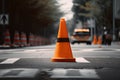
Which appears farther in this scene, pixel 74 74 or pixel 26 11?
pixel 26 11

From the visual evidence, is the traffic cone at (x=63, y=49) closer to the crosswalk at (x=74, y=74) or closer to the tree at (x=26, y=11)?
the crosswalk at (x=74, y=74)

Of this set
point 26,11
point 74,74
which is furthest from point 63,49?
point 26,11

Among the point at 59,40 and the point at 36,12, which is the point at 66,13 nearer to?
the point at 36,12

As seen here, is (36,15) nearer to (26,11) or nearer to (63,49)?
(26,11)

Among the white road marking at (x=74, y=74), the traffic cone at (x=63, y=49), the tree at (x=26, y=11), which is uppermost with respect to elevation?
the tree at (x=26, y=11)

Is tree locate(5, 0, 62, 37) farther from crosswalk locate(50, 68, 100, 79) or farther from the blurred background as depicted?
crosswalk locate(50, 68, 100, 79)

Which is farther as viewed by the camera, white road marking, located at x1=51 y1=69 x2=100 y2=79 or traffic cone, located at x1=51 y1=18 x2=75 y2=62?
traffic cone, located at x1=51 y1=18 x2=75 y2=62

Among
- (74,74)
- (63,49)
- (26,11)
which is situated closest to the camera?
(74,74)

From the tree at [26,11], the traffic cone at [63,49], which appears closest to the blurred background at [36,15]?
the tree at [26,11]

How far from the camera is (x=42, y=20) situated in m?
59.3

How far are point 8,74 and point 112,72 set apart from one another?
1.98 metres

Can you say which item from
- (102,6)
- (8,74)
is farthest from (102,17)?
(8,74)

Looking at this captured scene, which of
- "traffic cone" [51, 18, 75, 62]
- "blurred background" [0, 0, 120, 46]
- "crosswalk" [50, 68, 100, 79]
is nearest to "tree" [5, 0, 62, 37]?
"blurred background" [0, 0, 120, 46]

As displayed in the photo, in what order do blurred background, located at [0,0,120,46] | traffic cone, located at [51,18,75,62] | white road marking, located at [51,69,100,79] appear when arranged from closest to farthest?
white road marking, located at [51,69,100,79] < traffic cone, located at [51,18,75,62] < blurred background, located at [0,0,120,46]
